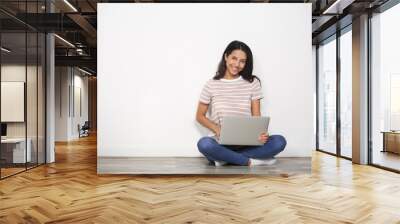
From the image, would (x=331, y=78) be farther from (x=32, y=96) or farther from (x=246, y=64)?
(x=32, y=96)

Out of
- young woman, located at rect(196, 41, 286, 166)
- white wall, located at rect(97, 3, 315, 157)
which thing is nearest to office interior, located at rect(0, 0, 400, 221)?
white wall, located at rect(97, 3, 315, 157)

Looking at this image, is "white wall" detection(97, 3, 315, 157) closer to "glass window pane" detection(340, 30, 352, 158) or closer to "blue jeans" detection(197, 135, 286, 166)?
"blue jeans" detection(197, 135, 286, 166)

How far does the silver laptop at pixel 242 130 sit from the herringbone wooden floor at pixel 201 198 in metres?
0.49

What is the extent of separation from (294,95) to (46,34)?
4402 millimetres

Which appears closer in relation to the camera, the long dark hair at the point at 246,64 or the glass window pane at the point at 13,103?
the glass window pane at the point at 13,103

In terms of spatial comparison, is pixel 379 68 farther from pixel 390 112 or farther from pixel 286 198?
pixel 286 198

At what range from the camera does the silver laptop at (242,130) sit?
5195 millimetres

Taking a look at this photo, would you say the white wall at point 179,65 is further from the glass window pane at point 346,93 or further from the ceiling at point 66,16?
the glass window pane at point 346,93

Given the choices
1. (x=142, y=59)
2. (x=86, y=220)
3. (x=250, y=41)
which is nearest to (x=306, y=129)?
(x=250, y=41)

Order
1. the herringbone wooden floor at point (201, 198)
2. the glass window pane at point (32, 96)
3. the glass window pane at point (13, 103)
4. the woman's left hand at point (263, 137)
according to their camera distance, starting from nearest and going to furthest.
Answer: the herringbone wooden floor at point (201, 198), the woman's left hand at point (263, 137), the glass window pane at point (13, 103), the glass window pane at point (32, 96)

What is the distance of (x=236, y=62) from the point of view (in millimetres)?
5652

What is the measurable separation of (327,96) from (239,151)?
4502mm

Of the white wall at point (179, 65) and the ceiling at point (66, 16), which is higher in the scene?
the ceiling at point (66, 16)

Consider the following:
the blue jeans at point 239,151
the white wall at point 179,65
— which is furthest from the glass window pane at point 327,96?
the blue jeans at point 239,151
